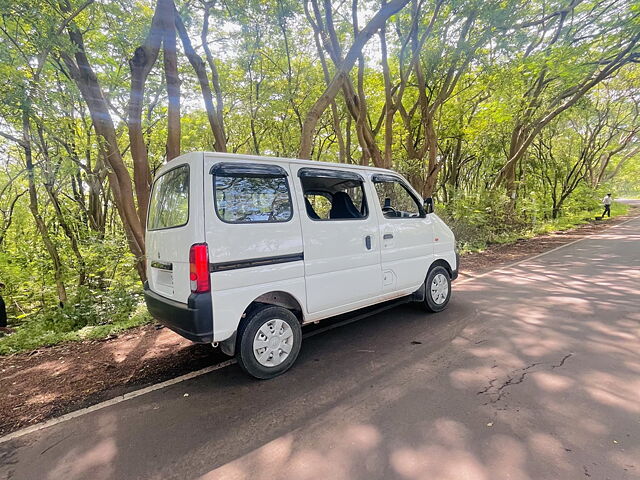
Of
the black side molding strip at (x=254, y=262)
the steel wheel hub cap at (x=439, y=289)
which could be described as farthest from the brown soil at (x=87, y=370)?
the steel wheel hub cap at (x=439, y=289)

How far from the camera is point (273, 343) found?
10.2 feet

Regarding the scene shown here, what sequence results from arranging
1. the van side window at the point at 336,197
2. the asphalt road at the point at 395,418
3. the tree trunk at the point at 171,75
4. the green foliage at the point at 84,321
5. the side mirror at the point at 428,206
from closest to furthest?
the asphalt road at the point at 395,418 < the van side window at the point at 336,197 < the green foliage at the point at 84,321 < the side mirror at the point at 428,206 < the tree trunk at the point at 171,75

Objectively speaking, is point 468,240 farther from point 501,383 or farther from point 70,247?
point 70,247

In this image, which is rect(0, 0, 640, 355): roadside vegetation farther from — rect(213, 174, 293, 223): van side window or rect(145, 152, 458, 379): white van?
rect(213, 174, 293, 223): van side window

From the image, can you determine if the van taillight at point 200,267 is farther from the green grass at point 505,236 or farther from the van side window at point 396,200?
the green grass at point 505,236

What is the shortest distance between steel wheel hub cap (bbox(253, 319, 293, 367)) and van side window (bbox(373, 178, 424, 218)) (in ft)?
6.33

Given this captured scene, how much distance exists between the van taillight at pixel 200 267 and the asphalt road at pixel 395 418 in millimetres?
997

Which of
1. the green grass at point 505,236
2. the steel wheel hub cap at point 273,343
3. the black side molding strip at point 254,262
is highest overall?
the black side molding strip at point 254,262

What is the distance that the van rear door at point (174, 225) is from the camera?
2.72 metres

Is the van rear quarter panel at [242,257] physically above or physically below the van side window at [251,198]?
below

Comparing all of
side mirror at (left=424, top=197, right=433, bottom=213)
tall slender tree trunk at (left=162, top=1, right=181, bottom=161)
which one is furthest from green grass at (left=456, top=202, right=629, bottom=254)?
tall slender tree trunk at (left=162, top=1, right=181, bottom=161)

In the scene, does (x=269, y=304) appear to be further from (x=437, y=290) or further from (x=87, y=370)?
(x=437, y=290)

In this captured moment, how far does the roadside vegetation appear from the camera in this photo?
5469 mm

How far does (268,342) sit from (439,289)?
2802 mm
